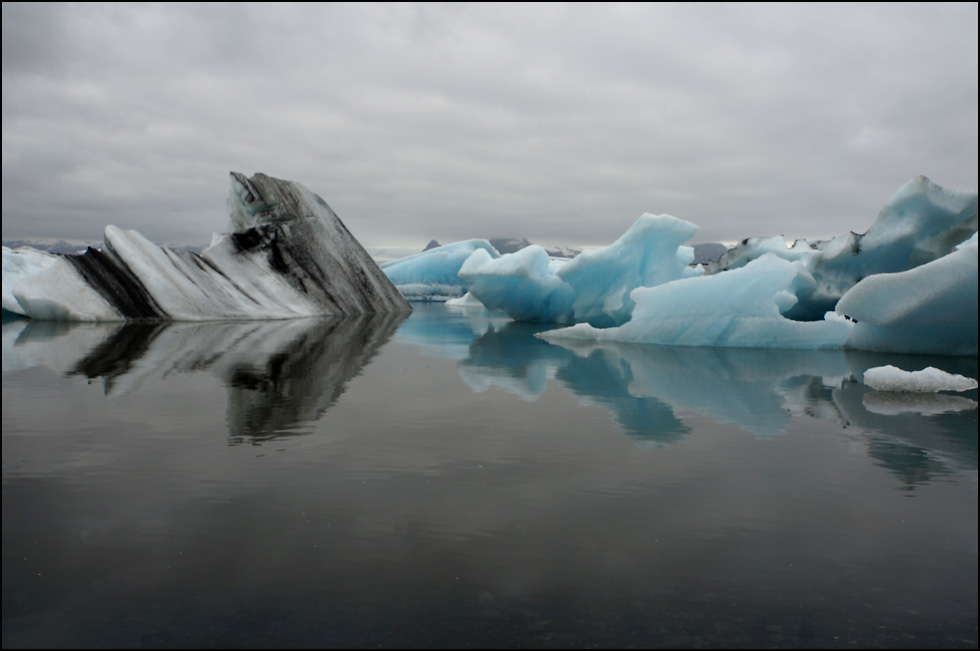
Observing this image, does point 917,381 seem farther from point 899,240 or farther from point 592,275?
point 592,275

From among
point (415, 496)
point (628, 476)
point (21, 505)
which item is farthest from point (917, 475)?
point (21, 505)

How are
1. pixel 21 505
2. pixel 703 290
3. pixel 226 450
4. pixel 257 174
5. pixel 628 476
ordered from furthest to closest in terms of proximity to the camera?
pixel 257 174 < pixel 703 290 < pixel 226 450 < pixel 628 476 < pixel 21 505

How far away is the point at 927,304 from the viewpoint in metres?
7.34

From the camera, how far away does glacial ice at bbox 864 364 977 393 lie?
5203 mm

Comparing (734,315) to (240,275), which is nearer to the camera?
(734,315)

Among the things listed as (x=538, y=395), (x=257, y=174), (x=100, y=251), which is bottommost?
(x=538, y=395)

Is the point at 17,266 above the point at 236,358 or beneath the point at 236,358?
above

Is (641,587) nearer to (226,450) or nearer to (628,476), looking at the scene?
(628,476)

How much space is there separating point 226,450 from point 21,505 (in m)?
0.85

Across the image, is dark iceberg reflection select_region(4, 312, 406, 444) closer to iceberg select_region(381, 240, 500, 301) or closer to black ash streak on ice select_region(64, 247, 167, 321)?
black ash streak on ice select_region(64, 247, 167, 321)

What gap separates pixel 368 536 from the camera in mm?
2004

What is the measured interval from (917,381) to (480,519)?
426 cm

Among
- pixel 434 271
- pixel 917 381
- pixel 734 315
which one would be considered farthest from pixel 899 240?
pixel 434 271

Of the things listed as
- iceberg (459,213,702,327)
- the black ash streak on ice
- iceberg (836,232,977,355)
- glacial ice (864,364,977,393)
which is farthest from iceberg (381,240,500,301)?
glacial ice (864,364,977,393)
